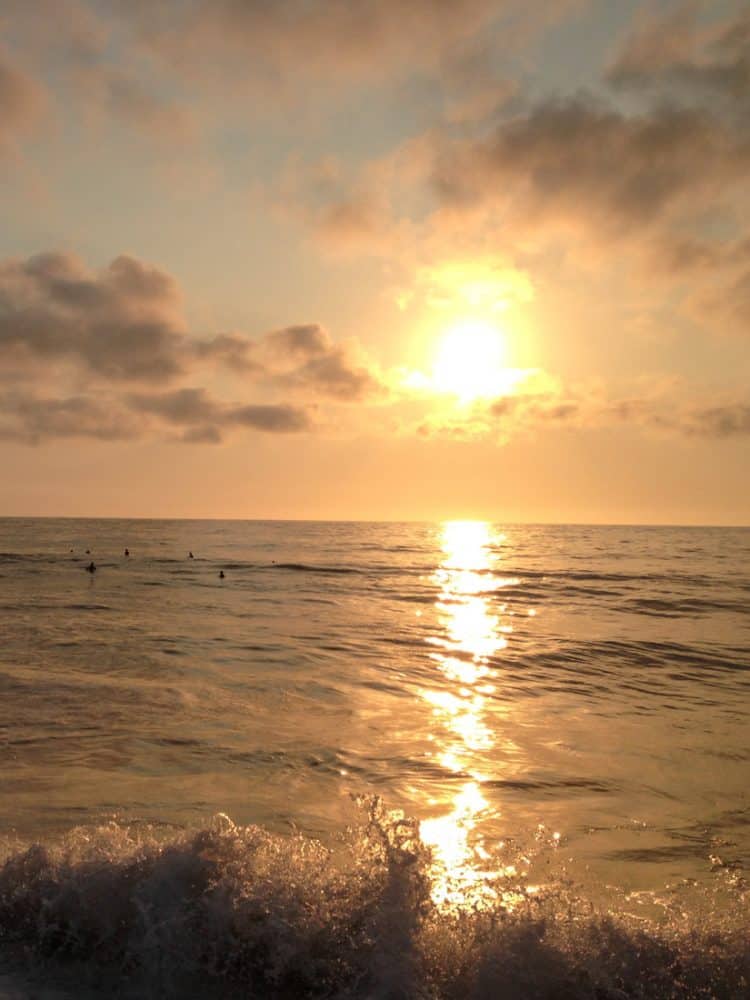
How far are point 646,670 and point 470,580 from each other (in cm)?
2296

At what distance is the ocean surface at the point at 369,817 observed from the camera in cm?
402

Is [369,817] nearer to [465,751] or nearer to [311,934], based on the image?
[311,934]

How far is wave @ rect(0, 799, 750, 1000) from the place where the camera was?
3.88m

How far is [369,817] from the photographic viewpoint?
18.6 feet

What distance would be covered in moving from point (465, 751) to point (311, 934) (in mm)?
4714

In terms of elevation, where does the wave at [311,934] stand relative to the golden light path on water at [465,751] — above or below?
above

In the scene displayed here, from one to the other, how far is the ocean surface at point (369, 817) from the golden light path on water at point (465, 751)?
39 mm

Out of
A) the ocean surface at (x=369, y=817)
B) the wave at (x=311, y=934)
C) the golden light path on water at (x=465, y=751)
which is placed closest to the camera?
the wave at (x=311, y=934)

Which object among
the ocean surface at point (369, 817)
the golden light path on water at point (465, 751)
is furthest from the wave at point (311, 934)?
the golden light path on water at point (465, 751)

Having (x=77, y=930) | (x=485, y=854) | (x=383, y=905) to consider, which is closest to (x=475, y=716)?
(x=485, y=854)

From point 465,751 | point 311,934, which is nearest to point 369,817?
point 311,934

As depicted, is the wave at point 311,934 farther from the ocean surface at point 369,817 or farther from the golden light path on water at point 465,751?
the golden light path on water at point 465,751

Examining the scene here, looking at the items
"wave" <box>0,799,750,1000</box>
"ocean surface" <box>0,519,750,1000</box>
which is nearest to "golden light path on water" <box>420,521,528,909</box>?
"ocean surface" <box>0,519,750,1000</box>

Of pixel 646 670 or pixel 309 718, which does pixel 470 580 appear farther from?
pixel 309 718
